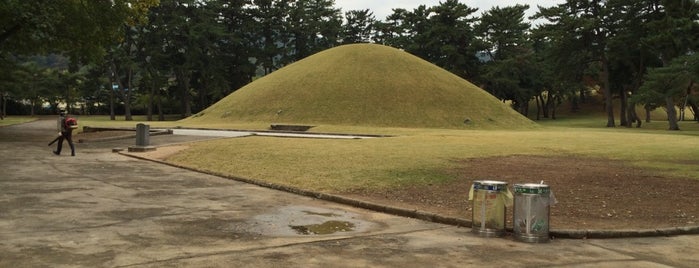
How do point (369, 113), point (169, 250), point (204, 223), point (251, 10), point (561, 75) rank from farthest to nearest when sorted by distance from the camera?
point (251, 10) → point (561, 75) → point (369, 113) → point (204, 223) → point (169, 250)

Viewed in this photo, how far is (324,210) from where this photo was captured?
29.0 feet

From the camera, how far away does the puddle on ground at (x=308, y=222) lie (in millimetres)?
7117

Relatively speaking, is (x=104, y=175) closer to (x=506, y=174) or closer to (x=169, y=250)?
(x=169, y=250)

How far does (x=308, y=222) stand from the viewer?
780 centimetres

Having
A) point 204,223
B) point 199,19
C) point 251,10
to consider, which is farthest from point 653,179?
point 251,10

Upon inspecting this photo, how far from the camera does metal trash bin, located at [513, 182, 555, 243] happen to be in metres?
6.66

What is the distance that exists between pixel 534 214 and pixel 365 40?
79.3 meters

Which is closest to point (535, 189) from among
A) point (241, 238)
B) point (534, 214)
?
point (534, 214)

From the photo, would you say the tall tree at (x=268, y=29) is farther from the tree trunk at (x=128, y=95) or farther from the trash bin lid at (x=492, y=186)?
the trash bin lid at (x=492, y=186)

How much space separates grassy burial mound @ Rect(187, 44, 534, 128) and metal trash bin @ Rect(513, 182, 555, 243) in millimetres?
33757

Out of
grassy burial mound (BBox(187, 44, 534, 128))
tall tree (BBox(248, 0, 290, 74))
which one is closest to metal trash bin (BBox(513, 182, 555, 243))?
grassy burial mound (BBox(187, 44, 534, 128))

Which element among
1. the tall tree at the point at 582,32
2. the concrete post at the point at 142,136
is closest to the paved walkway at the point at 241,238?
the concrete post at the point at 142,136

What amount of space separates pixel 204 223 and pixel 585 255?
500 centimetres

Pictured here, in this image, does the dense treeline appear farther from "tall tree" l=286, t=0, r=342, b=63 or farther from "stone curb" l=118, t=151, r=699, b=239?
"stone curb" l=118, t=151, r=699, b=239
